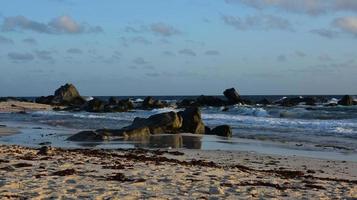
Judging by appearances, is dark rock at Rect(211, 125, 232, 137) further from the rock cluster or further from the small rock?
the small rock

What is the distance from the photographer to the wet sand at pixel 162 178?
9.27 meters

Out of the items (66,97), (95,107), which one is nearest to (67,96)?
(66,97)

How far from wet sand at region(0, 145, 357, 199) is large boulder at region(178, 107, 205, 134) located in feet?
39.9

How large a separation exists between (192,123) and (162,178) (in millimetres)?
17389

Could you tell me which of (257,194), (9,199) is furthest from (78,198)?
(257,194)

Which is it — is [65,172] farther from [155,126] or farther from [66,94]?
[66,94]

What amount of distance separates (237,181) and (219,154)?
22.0 feet

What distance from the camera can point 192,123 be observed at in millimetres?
28281

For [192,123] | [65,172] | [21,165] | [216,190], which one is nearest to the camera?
[216,190]

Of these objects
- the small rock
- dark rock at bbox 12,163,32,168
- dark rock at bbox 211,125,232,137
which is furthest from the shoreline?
the small rock

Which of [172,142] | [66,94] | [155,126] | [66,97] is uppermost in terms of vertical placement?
[66,94]

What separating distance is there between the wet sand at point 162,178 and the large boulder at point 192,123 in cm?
1217

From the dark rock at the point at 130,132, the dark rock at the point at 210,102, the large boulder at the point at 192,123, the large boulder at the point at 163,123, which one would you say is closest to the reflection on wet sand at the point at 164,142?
the dark rock at the point at 130,132

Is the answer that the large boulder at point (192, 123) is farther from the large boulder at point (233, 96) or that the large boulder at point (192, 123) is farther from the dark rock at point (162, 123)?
the large boulder at point (233, 96)
